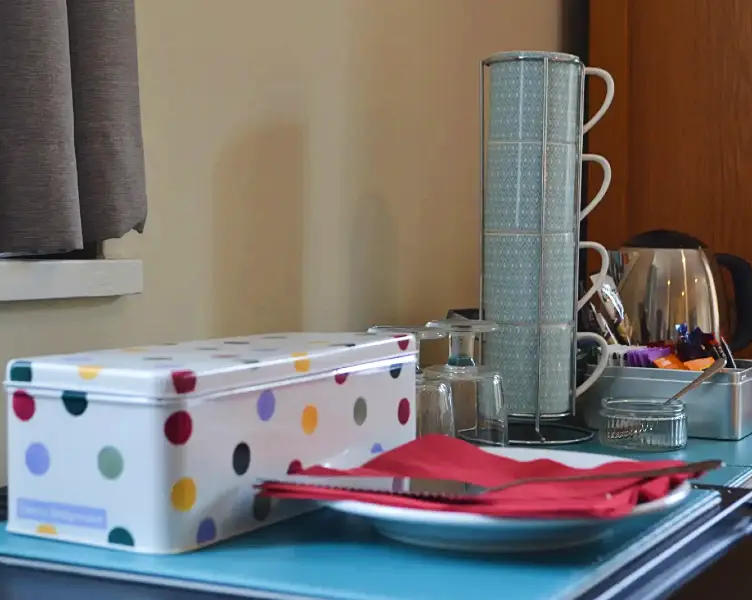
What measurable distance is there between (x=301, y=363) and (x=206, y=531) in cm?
14

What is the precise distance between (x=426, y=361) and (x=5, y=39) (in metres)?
0.79

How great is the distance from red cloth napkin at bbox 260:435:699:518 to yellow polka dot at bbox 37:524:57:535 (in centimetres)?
14

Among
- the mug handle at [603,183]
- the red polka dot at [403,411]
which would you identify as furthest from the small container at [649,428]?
the red polka dot at [403,411]

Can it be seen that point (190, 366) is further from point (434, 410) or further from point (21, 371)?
point (434, 410)

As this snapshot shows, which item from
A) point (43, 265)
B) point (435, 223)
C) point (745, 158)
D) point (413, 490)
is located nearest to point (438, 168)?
point (435, 223)

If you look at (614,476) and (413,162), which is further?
(413,162)

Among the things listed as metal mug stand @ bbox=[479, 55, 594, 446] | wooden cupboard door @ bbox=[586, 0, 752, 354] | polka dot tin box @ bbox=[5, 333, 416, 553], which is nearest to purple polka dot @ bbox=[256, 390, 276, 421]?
polka dot tin box @ bbox=[5, 333, 416, 553]

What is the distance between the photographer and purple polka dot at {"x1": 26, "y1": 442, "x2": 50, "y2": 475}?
2.38 feet

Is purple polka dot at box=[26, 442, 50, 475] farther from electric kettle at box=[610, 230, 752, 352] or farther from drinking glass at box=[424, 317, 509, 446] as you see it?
electric kettle at box=[610, 230, 752, 352]

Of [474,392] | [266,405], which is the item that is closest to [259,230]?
[474,392]

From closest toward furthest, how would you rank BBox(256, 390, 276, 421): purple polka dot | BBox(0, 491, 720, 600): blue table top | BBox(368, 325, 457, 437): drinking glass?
BBox(0, 491, 720, 600): blue table top < BBox(256, 390, 276, 421): purple polka dot < BBox(368, 325, 457, 437): drinking glass

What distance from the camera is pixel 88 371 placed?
70 centimetres

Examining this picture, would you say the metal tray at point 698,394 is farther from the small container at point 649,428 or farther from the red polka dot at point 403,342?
the red polka dot at point 403,342

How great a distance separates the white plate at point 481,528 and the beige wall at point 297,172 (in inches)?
16.3
